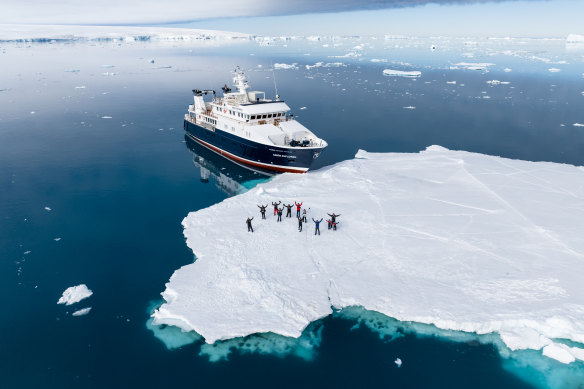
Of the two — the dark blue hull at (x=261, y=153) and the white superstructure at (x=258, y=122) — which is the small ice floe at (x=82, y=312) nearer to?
the dark blue hull at (x=261, y=153)

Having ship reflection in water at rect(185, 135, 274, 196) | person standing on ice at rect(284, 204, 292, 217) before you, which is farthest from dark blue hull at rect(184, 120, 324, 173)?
person standing on ice at rect(284, 204, 292, 217)

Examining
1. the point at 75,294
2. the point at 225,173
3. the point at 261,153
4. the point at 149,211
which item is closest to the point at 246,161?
the point at 225,173

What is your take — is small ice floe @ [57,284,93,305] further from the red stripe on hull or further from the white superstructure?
the red stripe on hull

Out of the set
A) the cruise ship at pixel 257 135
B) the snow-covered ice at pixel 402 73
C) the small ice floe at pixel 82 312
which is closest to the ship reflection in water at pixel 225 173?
the cruise ship at pixel 257 135

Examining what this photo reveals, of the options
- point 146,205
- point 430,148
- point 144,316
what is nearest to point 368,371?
point 144,316

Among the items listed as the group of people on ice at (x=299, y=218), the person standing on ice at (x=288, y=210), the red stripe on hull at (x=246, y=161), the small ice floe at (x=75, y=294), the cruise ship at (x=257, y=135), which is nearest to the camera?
the small ice floe at (x=75, y=294)

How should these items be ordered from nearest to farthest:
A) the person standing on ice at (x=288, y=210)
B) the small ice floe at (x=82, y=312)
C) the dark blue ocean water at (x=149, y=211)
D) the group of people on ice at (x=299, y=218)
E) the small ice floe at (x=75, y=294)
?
the dark blue ocean water at (x=149, y=211), the small ice floe at (x=82, y=312), the small ice floe at (x=75, y=294), the group of people on ice at (x=299, y=218), the person standing on ice at (x=288, y=210)

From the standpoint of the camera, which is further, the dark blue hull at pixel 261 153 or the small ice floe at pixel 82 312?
the dark blue hull at pixel 261 153

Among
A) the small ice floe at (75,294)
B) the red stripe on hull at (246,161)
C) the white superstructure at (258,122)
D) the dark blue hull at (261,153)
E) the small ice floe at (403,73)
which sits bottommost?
the small ice floe at (75,294)
